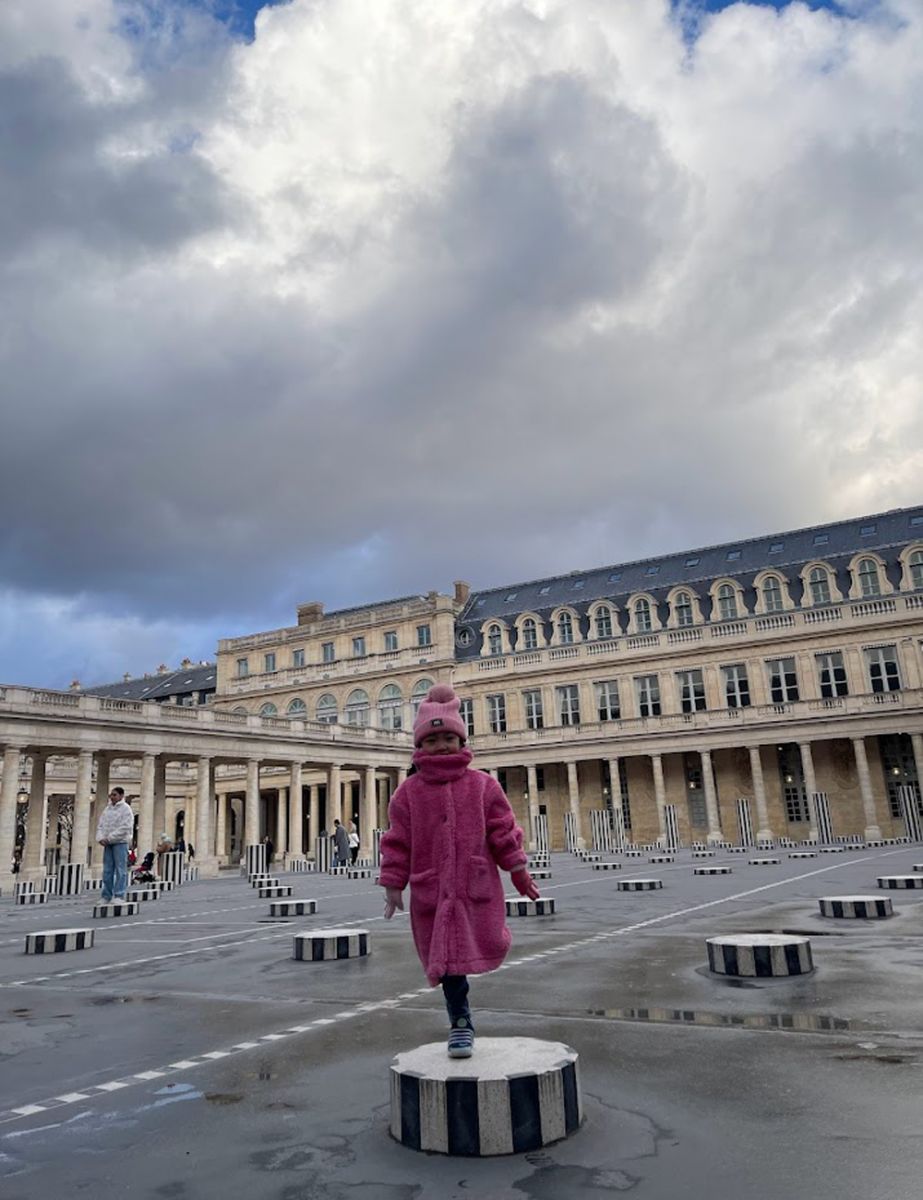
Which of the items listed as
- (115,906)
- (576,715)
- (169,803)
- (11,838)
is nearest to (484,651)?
(576,715)

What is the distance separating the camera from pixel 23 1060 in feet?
19.2

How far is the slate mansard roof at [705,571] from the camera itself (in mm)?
→ 52594

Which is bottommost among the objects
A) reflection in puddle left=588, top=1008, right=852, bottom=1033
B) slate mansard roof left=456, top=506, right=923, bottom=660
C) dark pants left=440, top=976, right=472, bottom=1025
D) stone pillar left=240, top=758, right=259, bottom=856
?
reflection in puddle left=588, top=1008, right=852, bottom=1033

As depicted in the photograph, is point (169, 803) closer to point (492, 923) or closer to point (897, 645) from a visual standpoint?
point (897, 645)

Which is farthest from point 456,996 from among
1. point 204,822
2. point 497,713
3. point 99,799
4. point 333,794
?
point 497,713

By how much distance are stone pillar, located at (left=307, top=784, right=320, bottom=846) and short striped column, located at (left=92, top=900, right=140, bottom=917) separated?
137ft

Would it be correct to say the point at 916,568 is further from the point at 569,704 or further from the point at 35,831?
the point at 35,831

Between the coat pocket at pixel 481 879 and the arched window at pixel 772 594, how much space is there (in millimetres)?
52077

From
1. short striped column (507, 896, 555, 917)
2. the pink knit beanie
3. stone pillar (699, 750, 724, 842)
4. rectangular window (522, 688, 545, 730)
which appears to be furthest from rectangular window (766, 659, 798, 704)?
the pink knit beanie

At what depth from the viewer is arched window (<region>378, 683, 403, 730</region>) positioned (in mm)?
62331

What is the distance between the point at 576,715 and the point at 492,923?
5377cm

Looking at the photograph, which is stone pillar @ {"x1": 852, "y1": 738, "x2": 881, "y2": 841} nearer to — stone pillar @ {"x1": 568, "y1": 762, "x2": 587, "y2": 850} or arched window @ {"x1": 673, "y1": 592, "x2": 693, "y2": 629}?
arched window @ {"x1": 673, "y1": 592, "x2": 693, "y2": 629}

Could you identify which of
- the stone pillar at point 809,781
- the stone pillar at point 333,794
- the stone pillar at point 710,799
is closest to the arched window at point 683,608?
the stone pillar at point 710,799

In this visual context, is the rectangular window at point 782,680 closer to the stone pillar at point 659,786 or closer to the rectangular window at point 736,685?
the rectangular window at point 736,685
